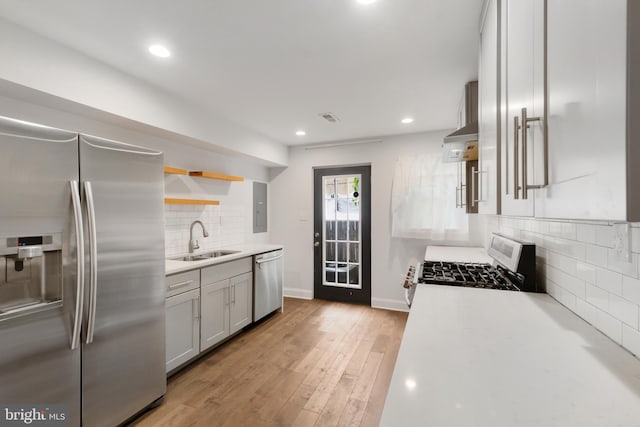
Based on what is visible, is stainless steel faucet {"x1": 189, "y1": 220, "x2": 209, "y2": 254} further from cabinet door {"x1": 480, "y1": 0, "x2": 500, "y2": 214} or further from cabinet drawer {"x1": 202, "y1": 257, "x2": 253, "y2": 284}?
cabinet door {"x1": 480, "y1": 0, "x2": 500, "y2": 214}

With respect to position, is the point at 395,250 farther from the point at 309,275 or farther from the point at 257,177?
the point at 257,177

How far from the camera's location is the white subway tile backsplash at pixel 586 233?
1067 mm

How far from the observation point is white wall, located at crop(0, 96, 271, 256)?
2.15 m

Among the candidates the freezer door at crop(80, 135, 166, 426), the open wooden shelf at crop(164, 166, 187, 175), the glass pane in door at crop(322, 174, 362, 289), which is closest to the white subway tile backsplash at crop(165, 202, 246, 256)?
the open wooden shelf at crop(164, 166, 187, 175)

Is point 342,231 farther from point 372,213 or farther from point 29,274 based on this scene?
point 29,274

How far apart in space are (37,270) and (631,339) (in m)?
2.38

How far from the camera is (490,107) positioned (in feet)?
4.27

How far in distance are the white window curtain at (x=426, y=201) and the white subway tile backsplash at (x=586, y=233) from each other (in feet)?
8.73

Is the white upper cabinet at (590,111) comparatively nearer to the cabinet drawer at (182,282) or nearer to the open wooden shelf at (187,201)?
the cabinet drawer at (182,282)

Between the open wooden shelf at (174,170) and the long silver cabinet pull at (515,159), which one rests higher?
the open wooden shelf at (174,170)

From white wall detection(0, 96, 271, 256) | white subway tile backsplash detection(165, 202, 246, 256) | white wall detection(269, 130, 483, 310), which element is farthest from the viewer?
white wall detection(269, 130, 483, 310)

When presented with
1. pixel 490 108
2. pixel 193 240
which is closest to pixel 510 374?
pixel 490 108

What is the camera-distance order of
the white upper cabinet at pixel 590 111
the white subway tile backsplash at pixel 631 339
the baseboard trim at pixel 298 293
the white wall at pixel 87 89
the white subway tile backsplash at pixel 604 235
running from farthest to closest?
the baseboard trim at pixel 298 293 < the white wall at pixel 87 89 < the white subway tile backsplash at pixel 604 235 < the white subway tile backsplash at pixel 631 339 < the white upper cabinet at pixel 590 111

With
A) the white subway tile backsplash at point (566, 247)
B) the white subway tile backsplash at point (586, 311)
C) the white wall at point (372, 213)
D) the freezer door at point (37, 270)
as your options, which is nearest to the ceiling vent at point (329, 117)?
the white wall at point (372, 213)
